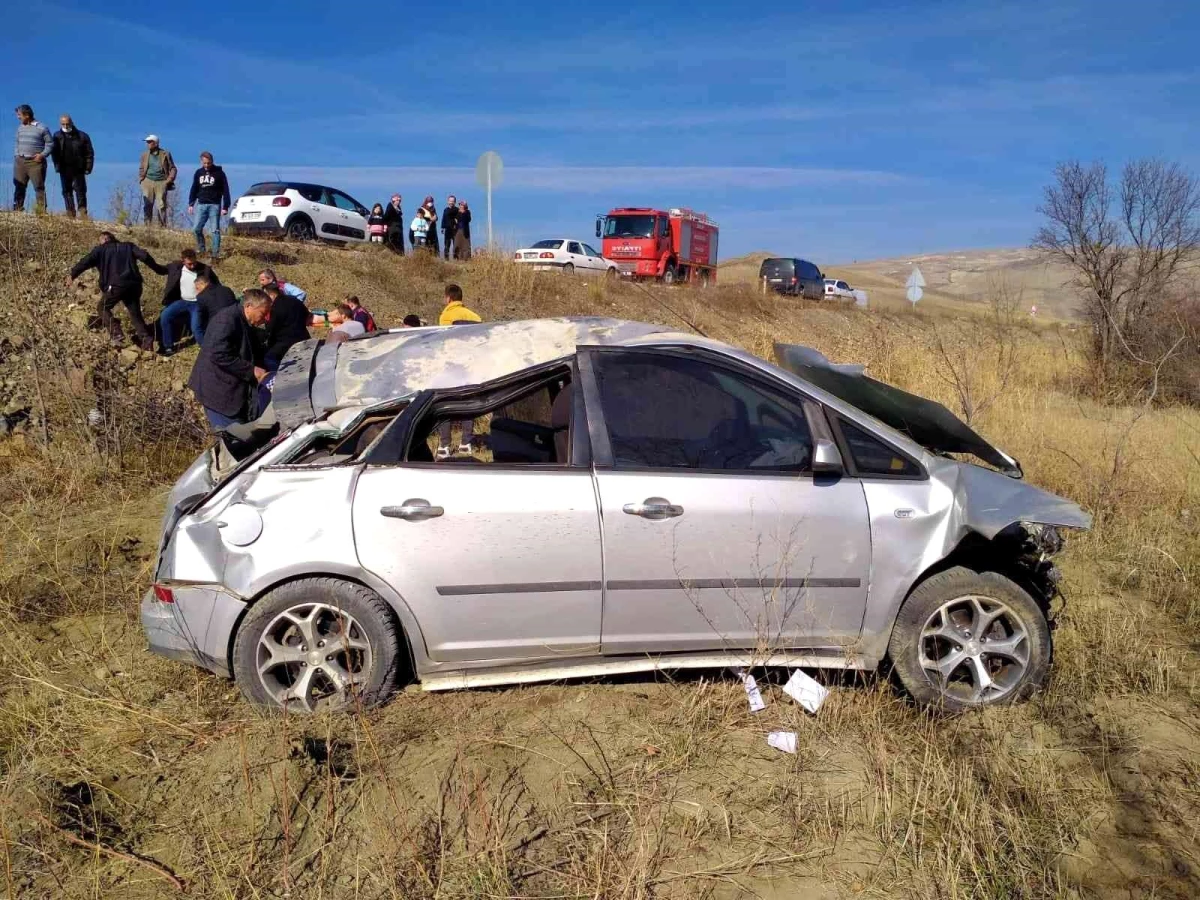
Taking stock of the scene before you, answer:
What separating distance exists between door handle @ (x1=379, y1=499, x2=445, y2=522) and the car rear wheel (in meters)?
15.9

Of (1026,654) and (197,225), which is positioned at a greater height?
(197,225)

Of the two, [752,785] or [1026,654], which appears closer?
[752,785]

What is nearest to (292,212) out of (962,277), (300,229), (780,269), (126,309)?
(300,229)

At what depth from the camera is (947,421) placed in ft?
15.6

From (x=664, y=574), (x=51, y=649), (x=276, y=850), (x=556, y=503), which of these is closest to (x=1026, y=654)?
(x=664, y=574)

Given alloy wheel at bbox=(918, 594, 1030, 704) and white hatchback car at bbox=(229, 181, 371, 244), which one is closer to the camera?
alloy wheel at bbox=(918, 594, 1030, 704)

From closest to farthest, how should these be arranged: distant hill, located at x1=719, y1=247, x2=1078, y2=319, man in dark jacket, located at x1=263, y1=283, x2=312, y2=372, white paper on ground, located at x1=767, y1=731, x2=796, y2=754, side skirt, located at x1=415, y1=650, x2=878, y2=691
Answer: white paper on ground, located at x1=767, y1=731, x2=796, y2=754
side skirt, located at x1=415, y1=650, x2=878, y2=691
man in dark jacket, located at x1=263, y1=283, x2=312, y2=372
distant hill, located at x1=719, y1=247, x2=1078, y2=319

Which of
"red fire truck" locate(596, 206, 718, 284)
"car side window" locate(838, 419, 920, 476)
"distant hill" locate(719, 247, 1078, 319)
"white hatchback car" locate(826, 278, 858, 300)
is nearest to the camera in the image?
"car side window" locate(838, 419, 920, 476)

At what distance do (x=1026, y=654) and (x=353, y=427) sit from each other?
10.3 feet

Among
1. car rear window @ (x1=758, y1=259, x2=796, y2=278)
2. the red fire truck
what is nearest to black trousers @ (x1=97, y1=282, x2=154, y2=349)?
the red fire truck

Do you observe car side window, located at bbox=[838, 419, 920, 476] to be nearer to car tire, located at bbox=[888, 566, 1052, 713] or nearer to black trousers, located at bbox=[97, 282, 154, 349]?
car tire, located at bbox=[888, 566, 1052, 713]

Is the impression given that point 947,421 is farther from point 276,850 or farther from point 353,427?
point 276,850

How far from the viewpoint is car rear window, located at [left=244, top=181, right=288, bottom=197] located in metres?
18.0

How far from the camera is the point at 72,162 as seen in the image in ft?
46.4
